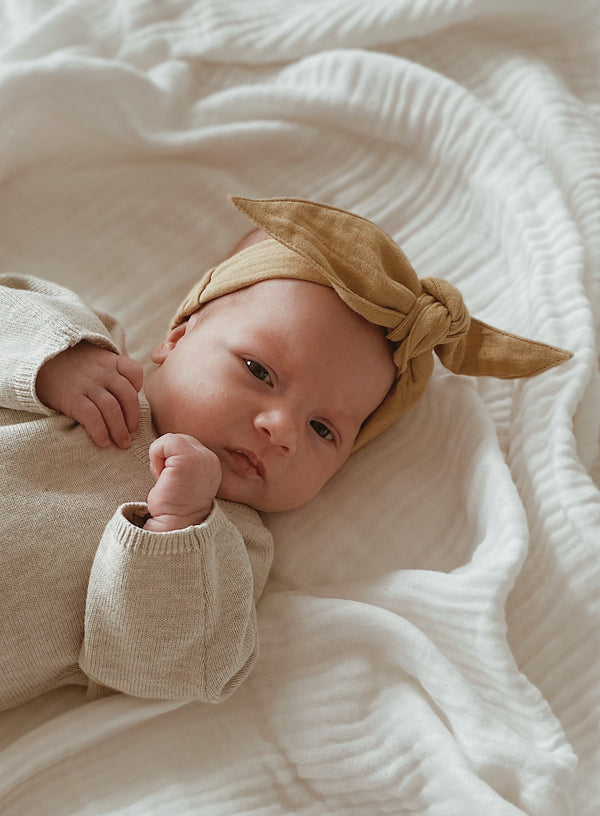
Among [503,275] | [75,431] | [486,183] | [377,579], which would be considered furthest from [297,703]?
[486,183]

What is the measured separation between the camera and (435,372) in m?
1.66

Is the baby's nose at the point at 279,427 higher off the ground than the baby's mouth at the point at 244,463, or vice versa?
the baby's nose at the point at 279,427

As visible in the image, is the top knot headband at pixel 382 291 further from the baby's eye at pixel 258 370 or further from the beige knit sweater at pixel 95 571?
the beige knit sweater at pixel 95 571

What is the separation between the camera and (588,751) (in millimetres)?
1361

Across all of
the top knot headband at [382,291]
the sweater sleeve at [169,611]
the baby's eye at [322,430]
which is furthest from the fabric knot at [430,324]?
the sweater sleeve at [169,611]

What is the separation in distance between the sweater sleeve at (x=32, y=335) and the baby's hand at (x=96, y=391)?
0.03m

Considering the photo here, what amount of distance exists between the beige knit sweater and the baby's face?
0.09 metres

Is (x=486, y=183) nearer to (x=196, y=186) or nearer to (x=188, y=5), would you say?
(x=196, y=186)

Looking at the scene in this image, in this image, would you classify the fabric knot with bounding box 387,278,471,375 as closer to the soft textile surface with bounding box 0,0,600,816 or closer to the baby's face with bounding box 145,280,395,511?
the baby's face with bounding box 145,280,395,511

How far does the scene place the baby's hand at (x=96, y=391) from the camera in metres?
1.41

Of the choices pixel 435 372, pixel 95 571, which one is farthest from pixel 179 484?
pixel 435 372

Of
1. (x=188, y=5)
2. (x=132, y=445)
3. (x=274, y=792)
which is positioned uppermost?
(x=188, y=5)

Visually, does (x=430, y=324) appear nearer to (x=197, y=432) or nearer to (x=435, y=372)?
(x=435, y=372)

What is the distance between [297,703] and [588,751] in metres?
0.43
